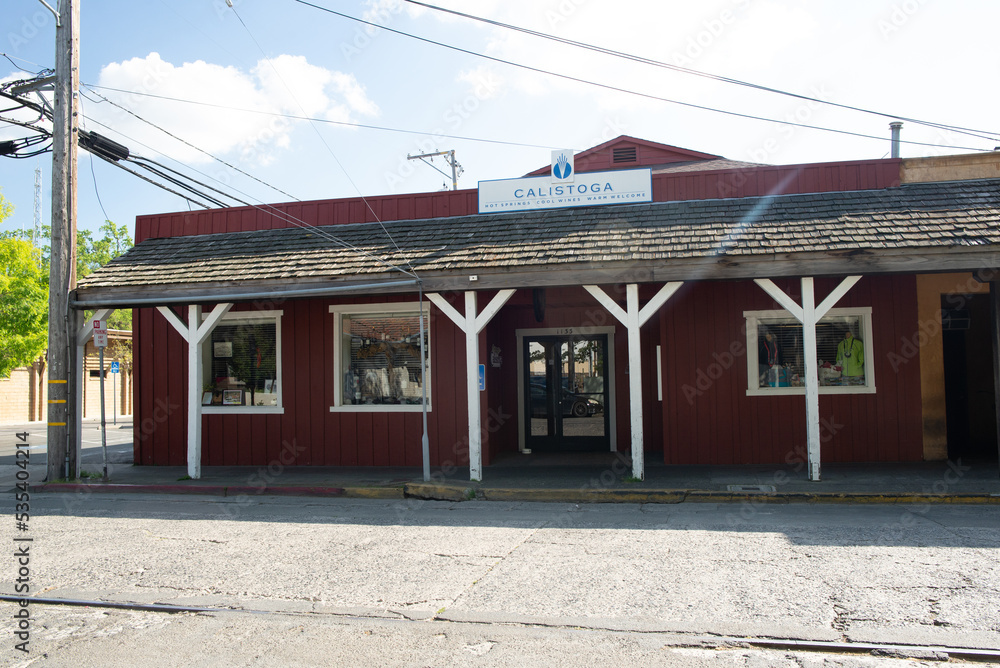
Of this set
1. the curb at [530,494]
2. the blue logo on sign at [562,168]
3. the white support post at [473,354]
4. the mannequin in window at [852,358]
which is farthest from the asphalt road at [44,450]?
the mannequin in window at [852,358]

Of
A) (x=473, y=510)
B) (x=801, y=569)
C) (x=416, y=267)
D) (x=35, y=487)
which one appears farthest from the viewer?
(x=35, y=487)

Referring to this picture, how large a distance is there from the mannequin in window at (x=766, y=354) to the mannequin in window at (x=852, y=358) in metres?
0.93

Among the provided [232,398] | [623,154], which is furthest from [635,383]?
[623,154]

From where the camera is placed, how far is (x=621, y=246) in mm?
9750

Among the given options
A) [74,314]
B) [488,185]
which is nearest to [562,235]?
[488,185]

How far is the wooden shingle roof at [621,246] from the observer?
901 cm

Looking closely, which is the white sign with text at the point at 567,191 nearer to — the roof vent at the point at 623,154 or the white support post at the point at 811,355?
the white support post at the point at 811,355

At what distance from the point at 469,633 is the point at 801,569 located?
9.20 ft

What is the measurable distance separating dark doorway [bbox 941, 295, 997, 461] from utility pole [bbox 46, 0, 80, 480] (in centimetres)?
1413

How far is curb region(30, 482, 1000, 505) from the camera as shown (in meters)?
8.23

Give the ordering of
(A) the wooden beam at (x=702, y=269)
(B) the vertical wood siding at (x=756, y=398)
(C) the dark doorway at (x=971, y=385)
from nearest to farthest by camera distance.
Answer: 1. (A) the wooden beam at (x=702, y=269)
2. (B) the vertical wood siding at (x=756, y=398)
3. (C) the dark doorway at (x=971, y=385)

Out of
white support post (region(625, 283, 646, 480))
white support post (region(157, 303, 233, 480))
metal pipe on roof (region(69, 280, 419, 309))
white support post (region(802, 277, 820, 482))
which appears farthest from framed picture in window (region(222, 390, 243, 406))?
white support post (region(802, 277, 820, 482))

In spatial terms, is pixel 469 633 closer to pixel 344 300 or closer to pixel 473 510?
pixel 473 510

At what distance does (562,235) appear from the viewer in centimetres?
1044
